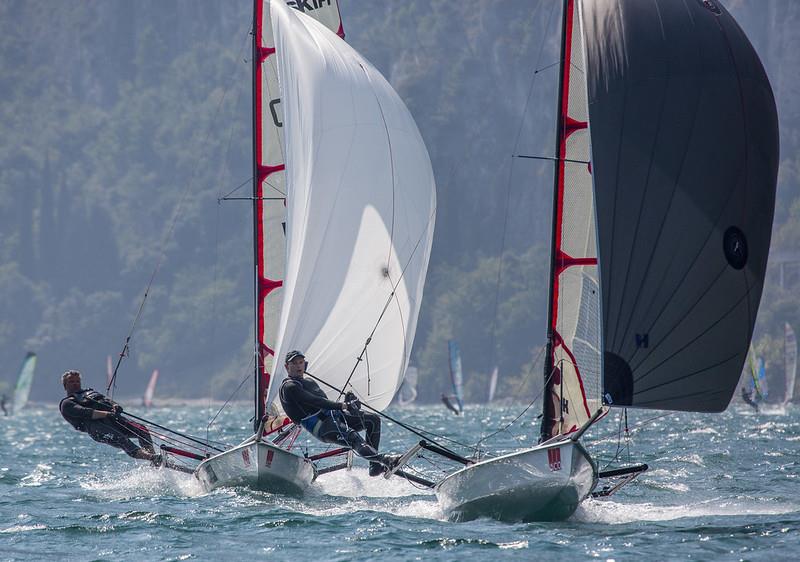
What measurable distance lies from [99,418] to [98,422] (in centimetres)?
14

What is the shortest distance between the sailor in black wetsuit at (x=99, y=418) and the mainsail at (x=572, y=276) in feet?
16.0

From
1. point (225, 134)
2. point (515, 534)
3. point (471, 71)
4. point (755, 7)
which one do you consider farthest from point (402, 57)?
point (515, 534)

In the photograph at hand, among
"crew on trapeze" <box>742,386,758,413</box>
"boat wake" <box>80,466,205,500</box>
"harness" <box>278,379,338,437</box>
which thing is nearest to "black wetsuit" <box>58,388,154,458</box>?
"boat wake" <box>80,466,205,500</box>

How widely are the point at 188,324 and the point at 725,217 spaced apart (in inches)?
4359

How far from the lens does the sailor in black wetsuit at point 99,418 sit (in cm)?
1481

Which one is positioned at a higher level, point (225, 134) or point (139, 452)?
point (225, 134)

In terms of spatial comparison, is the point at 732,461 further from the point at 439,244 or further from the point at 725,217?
Result: the point at 439,244

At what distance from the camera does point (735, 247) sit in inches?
456

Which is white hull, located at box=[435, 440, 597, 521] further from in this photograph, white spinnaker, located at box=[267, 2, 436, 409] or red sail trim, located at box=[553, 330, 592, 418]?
white spinnaker, located at box=[267, 2, 436, 409]

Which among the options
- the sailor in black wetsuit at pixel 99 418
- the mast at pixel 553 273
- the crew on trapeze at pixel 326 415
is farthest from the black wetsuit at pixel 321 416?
the sailor in black wetsuit at pixel 99 418

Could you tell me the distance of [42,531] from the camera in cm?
1170

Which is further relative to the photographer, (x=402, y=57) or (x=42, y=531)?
(x=402, y=57)

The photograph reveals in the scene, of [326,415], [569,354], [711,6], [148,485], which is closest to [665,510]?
[569,354]

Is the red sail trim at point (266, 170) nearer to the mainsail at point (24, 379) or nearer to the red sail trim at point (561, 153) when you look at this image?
the red sail trim at point (561, 153)
